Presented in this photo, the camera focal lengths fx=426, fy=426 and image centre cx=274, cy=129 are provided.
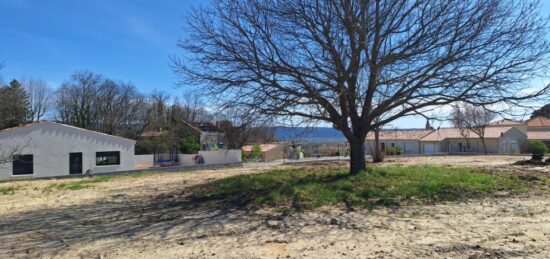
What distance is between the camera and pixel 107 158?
39.2 m

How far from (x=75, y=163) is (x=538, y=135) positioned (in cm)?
6169

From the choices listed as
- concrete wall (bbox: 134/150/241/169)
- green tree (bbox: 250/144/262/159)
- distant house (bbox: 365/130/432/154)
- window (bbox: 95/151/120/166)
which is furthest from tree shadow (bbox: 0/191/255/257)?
distant house (bbox: 365/130/432/154)

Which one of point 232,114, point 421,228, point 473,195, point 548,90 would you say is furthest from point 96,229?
point 548,90

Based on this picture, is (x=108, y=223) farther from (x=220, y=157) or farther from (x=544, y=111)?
(x=220, y=157)

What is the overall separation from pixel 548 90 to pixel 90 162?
35.5 metres

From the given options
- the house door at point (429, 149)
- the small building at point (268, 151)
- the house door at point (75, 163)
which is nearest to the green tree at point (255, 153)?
the small building at point (268, 151)

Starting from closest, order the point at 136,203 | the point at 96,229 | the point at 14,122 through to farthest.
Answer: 1. the point at 96,229
2. the point at 136,203
3. the point at 14,122

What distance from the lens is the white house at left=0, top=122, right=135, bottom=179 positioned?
33375mm

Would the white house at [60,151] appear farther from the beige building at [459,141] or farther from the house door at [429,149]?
the house door at [429,149]

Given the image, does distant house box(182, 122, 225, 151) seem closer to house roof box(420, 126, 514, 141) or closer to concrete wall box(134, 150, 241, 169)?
concrete wall box(134, 150, 241, 169)

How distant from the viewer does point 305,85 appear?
12258mm

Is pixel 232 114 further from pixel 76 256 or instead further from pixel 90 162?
pixel 90 162

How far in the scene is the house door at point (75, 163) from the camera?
36906mm

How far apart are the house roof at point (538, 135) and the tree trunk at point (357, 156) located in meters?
56.8
